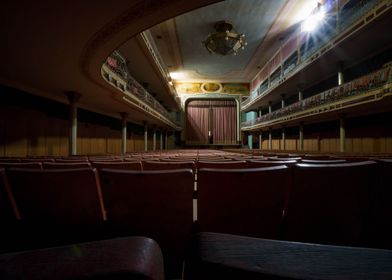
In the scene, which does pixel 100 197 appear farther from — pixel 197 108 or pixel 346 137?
pixel 197 108

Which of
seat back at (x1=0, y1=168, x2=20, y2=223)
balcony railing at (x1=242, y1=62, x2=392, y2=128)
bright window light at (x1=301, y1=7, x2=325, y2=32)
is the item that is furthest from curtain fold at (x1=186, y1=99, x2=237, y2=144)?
seat back at (x1=0, y1=168, x2=20, y2=223)

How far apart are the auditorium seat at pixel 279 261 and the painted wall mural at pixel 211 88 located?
17.1m

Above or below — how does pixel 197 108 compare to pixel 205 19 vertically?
below

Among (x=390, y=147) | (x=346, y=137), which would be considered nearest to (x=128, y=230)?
(x=390, y=147)

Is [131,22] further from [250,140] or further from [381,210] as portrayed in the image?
[250,140]

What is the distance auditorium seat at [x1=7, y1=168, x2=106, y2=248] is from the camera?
1218 mm

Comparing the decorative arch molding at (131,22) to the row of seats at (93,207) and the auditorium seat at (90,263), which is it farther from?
the auditorium seat at (90,263)

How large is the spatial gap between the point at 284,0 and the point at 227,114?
1129 centimetres

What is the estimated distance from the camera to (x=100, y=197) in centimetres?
131

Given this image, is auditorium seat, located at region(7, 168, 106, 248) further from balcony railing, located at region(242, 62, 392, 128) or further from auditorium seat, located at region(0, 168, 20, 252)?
balcony railing, located at region(242, 62, 392, 128)

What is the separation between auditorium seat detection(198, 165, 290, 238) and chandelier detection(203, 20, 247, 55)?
29.8 feet

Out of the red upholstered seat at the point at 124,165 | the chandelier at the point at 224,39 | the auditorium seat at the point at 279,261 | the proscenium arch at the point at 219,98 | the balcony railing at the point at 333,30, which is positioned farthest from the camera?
the proscenium arch at the point at 219,98

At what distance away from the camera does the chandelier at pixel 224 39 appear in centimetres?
904

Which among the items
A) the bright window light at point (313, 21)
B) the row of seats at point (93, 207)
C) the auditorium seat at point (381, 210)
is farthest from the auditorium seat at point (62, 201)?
the bright window light at point (313, 21)
